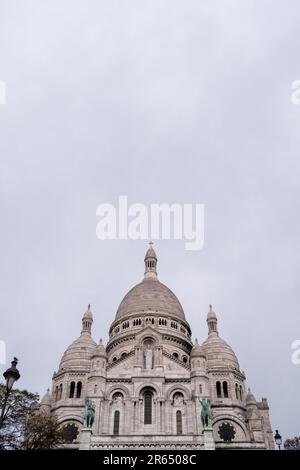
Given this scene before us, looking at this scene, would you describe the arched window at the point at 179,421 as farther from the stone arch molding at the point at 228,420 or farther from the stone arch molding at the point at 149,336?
the stone arch molding at the point at 149,336

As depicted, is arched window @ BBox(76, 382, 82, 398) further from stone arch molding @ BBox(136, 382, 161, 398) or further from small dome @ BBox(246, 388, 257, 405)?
small dome @ BBox(246, 388, 257, 405)

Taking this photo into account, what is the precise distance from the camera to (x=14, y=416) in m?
26.1

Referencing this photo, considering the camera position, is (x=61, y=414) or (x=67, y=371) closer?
(x=61, y=414)

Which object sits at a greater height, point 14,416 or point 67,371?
point 67,371

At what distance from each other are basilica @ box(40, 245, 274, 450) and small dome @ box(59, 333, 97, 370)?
0.39 ft

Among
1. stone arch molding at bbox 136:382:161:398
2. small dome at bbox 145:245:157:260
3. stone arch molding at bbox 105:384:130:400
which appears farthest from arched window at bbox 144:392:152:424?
small dome at bbox 145:245:157:260

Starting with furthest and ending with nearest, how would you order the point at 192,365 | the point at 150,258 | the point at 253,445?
the point at 150,258
the point at 192,365
the point at 253,445

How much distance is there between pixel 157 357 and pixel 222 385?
10.6 m

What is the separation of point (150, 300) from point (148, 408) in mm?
21805

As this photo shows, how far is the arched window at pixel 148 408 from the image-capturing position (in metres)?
41.8

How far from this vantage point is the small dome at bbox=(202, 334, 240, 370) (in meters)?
54.5

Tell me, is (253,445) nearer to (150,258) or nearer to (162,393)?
(162,393)

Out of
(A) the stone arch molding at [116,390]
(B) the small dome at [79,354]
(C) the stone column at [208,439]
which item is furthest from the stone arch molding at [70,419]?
(C) the stone column at [208,439]
